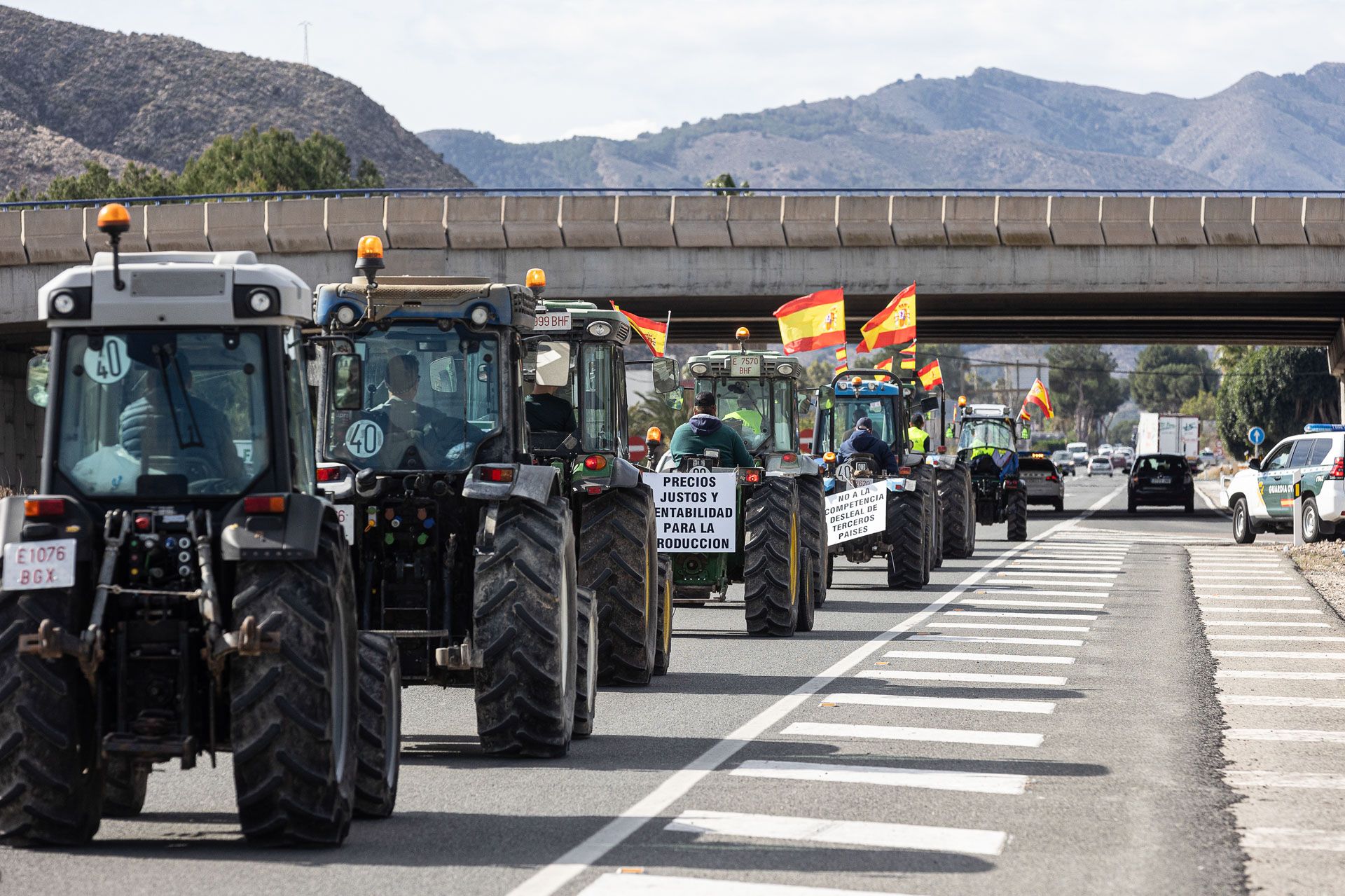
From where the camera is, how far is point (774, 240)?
46.4 m

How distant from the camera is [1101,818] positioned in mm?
8805

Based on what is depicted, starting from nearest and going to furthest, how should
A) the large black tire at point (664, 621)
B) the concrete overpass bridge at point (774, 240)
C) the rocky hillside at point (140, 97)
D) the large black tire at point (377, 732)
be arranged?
the large black tire at point (377, 732) < the large black tire at point (664, 621) < the concrete overpass bridge at point (774, 240) < the rocky hillside at point (140, 97)

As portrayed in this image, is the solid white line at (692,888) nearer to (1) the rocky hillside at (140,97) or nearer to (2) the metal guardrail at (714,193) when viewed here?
(2) the metal guardrail at (714,193)

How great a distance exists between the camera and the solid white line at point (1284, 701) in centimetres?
1327

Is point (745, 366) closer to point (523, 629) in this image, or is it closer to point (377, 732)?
point (523, 629)

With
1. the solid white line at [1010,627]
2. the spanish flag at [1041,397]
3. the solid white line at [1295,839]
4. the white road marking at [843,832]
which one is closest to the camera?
the white road marking at [843,832]

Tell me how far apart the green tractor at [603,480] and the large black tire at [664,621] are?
1cm

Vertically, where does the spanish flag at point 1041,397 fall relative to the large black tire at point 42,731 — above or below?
above

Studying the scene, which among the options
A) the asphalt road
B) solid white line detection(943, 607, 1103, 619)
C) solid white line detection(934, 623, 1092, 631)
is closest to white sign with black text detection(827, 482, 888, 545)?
solid white line detection(943, 607, 1103, 619)

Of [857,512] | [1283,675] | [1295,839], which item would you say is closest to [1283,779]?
[1295,839]

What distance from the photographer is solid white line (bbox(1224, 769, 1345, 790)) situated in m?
9.96

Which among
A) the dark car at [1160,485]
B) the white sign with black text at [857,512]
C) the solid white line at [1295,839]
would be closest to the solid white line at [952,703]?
the solid white line at [1295,839]

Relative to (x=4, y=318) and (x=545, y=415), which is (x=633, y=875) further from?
(x=4, y=318)

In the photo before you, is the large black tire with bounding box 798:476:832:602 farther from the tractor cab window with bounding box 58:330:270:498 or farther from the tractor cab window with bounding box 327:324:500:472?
the tractor cab window with bounding box 58:330:270:498
